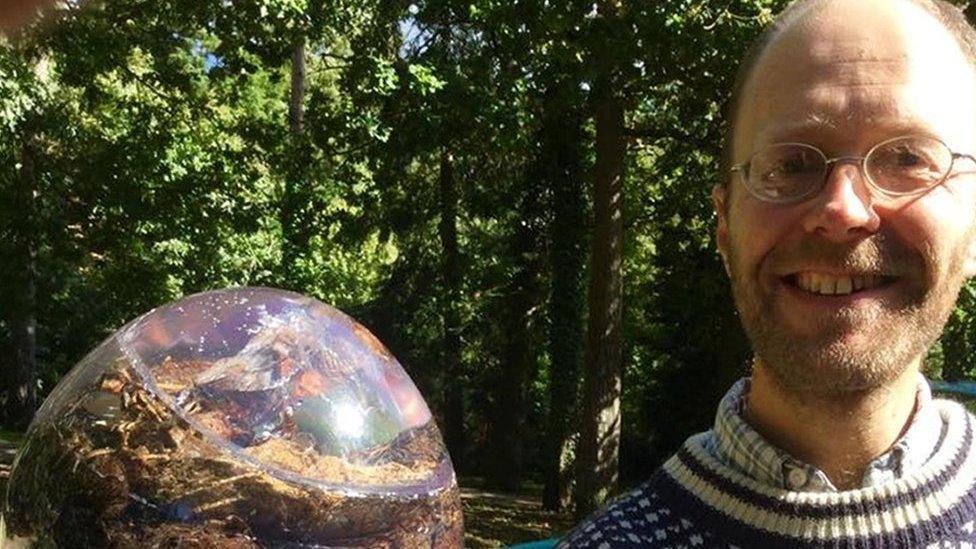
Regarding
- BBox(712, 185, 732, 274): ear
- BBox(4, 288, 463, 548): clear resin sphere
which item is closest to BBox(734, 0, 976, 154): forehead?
BBox(712, 185, 732, 274): ear

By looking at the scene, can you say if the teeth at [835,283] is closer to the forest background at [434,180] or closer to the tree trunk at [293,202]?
the forest background at [434,180]

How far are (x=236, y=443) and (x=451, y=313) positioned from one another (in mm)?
19514

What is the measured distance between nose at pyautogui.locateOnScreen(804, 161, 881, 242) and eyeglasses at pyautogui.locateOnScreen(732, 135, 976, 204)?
20mm

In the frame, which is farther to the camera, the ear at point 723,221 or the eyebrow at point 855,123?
the ear at point 723,221

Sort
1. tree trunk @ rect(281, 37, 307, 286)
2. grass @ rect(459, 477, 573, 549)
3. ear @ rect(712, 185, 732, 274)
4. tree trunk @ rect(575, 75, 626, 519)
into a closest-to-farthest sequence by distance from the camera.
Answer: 1. ear @ rect(712, 185, 732, 274)
2. tree trunk @ rect(575, 75, 626, 519)
3. grass @ rect(459, 477, 573, 549)
4. tree trunk @ rect(281, 37, 307, 286)

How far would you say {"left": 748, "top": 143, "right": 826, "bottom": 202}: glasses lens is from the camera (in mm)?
2059

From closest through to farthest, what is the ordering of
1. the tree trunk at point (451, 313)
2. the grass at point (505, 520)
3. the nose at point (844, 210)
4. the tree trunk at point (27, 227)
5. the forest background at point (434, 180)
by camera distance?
the nose at point (844, 210) → the forest background at point (434, 180) → the tree trunk at point (27, 227) → the grass at point (505, 520) → the tree trunk at point (451, 313)

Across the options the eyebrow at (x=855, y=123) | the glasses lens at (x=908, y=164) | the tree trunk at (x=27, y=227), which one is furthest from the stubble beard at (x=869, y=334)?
the tree trunk at (x=27, y=227)

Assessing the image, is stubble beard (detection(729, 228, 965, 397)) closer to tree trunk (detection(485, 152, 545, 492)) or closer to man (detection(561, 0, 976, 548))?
man (detection(561, 0, 976, 548))

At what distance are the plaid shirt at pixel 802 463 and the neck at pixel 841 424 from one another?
21mm

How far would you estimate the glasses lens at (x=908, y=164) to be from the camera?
2.02 metres

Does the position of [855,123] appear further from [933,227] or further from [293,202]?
[293,202]

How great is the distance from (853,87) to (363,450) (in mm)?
1126

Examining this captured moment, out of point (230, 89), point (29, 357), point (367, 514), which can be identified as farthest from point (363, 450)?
point (29, 357)
